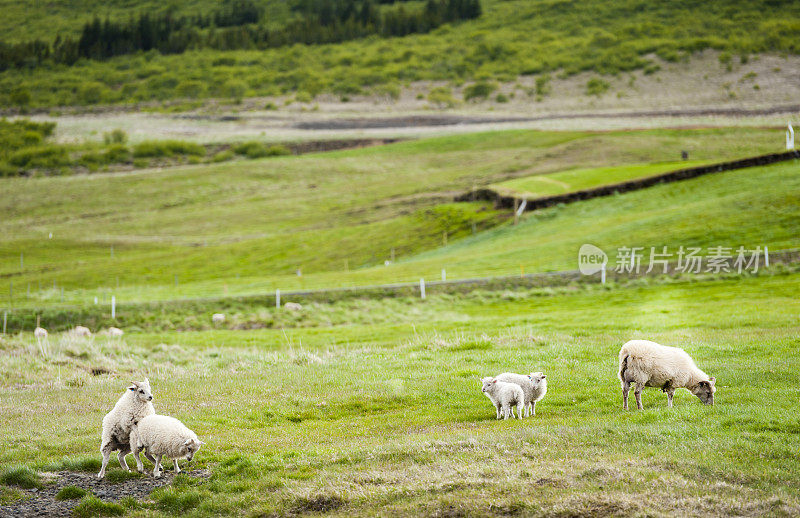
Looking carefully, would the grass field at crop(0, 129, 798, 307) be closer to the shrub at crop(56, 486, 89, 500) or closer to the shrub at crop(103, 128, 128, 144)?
the shrub at crop(103, 128, 128, 144)

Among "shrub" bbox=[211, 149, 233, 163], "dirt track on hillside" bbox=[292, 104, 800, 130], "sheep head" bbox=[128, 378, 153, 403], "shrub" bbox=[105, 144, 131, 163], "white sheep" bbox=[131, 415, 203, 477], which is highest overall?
"dirt track on hillside" bbox=[292, 104, 800, 130]

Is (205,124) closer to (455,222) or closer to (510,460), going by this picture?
(455,222)

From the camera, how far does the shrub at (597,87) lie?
7136 inches

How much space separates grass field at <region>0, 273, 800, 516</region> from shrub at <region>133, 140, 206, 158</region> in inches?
4980

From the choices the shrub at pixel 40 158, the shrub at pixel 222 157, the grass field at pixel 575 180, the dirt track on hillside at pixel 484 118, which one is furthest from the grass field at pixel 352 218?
the dirt track on hillside at pixel 484 118

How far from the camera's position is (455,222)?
72375 millimetres

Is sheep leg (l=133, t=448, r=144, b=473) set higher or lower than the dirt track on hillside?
lower

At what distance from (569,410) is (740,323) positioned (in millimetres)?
13864

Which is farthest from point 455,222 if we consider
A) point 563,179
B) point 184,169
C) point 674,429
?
point 184,169

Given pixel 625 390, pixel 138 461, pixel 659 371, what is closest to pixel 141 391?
pixel 138 461

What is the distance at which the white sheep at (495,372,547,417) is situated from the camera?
15265 millimetres

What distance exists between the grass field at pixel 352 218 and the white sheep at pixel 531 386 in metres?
32.5

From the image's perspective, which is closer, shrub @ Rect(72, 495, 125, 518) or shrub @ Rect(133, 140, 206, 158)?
shrub @ Rect(72, 495, 125, 518)

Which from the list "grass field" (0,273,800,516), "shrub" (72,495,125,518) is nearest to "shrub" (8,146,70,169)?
"grass field" (0,273,800,516)
